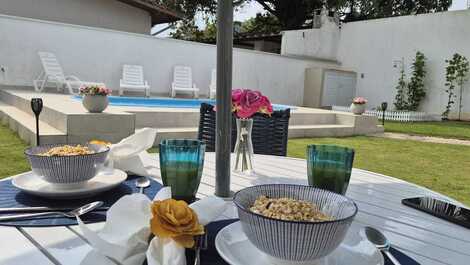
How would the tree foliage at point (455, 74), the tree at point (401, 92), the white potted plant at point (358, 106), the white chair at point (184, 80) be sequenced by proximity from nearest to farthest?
the white potted plant at point (358, 106)
the white chair at point (184, 80)
the tree foliage at point (455, 74)
the tree at point (401, 92)

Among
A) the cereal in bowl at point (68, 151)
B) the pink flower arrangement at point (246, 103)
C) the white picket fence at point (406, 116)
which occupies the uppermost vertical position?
the pink flower arrangement at point (246, 103)

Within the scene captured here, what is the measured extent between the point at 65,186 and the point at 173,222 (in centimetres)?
44

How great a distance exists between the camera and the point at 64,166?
0.83 metres

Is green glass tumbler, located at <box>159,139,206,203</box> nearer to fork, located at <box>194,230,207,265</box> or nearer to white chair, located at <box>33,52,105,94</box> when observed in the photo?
fork, located at <box>194,230,207,265</box>

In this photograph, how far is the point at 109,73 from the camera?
8852 mm

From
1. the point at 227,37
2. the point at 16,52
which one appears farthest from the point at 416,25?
the point at 227,37

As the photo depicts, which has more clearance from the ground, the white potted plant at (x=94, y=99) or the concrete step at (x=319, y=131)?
the white potted plant at (x=94, y=99)

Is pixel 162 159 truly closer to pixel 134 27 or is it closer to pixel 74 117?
pixel 74 117

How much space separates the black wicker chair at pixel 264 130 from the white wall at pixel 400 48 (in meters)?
10.8

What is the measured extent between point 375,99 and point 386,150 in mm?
7701

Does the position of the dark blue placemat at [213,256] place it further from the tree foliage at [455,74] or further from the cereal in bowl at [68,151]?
the tree foliage at [455,74]

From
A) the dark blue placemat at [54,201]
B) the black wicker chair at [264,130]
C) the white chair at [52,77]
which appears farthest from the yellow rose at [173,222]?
the white chair at [52,77]

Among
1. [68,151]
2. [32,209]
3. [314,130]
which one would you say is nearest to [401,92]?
[314,130]

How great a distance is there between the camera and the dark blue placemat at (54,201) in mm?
746
